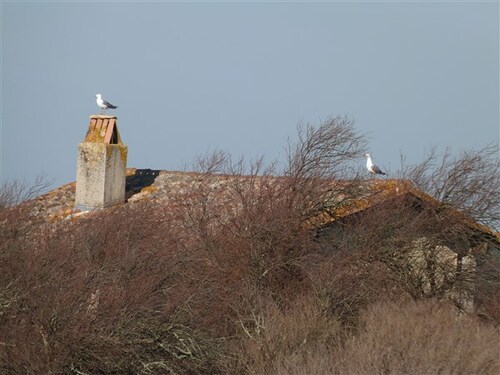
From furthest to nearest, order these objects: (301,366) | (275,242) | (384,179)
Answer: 1. (384,179)
2. (275,242)
3. (301,366)

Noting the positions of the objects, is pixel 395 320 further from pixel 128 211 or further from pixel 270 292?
pixel 128 211

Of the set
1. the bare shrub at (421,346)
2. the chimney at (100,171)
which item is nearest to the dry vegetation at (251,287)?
the bare shrub at (421,346)

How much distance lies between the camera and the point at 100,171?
26.3 metres

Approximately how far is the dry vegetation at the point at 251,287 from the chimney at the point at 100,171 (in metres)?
3.14

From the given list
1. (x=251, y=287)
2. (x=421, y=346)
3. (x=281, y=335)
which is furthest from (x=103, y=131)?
(x=421, y=346)

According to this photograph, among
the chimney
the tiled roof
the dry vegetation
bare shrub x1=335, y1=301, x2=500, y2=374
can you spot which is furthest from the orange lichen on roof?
bare shrub x1=335, y1=301, x2=500, y2=374

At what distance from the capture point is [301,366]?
13.6m

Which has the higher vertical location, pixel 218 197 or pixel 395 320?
pixel 218 197

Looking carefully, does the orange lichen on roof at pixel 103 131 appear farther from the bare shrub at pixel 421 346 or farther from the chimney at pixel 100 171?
the bare shrub at pixel 421 346

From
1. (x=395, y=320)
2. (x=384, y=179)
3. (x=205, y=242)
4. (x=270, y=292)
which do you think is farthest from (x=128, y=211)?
(x=395, y=320)

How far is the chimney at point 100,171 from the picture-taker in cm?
2609

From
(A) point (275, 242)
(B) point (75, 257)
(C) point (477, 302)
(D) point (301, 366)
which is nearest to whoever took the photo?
(D) point (301, 366)

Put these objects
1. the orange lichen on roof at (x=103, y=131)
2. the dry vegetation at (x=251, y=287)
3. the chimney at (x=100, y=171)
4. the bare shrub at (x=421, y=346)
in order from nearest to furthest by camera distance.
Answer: the bare shrub at (x=421, y=346)
the dry vegetation at (x=251, y=287)
the chimney at (x=100, y=171)
the orange lichen on roof at (x=103, y=131)

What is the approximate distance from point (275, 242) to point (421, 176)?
17.7 feet
